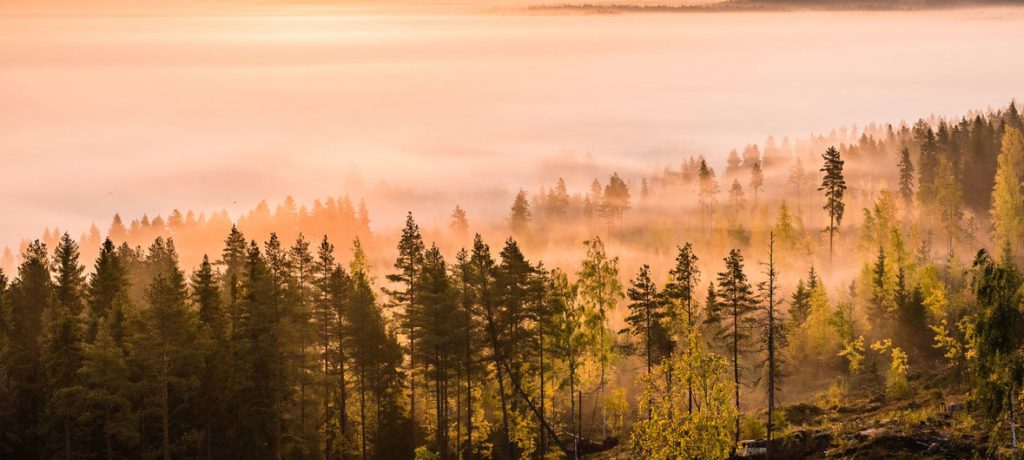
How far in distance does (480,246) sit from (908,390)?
32.8 meters

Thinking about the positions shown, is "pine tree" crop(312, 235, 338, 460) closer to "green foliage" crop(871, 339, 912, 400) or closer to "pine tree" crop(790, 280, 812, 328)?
"green foliage" crop(871, 339, 912, 400)

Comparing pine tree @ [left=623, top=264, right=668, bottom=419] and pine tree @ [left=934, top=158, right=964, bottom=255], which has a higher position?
pine tree @ [left=934, top=158, right=964, bottom=255]

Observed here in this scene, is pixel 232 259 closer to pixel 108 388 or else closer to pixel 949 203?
pixel 108 388

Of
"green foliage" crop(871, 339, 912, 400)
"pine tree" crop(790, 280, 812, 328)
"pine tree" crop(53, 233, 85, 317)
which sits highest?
"pine tree" crop(53, 233, 85, 317)

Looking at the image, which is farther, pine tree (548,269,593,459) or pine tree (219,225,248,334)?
pine tree (219,225,248,334)

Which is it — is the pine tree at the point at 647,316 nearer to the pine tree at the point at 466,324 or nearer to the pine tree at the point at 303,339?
the pine tree at the point at 466,324

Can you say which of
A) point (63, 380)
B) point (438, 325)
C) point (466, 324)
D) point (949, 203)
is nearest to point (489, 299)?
point (466, 324)

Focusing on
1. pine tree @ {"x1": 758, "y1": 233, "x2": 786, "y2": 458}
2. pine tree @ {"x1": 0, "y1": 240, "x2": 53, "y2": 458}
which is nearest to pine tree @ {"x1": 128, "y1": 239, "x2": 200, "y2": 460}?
pine tree @ {"x1": 0, "y1": 240, "x2": 53, "y2": 458}

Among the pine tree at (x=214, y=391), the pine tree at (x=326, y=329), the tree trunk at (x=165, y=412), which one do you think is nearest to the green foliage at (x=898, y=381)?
the pine tree at (x=326, y=329)

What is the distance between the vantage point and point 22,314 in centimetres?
8325

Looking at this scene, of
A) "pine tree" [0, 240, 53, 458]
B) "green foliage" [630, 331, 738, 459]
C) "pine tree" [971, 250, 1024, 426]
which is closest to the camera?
"pine tree" [971, 250, 1024, 426]

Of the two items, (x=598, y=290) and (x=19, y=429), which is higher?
(x=598, y=290)

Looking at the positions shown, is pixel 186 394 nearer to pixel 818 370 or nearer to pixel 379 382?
pixel 379 382

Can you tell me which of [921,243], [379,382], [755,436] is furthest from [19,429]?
[921,243]
